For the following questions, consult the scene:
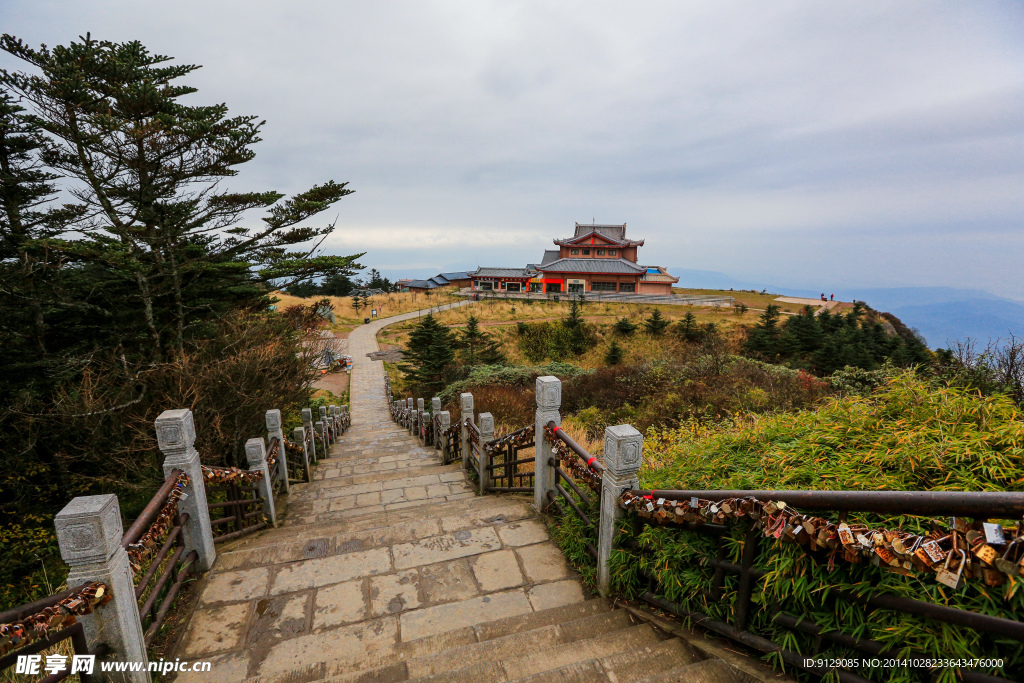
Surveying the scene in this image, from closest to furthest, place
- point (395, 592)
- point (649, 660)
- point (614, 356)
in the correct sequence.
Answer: point (649, 660), point (395, 592), point (614, 356)

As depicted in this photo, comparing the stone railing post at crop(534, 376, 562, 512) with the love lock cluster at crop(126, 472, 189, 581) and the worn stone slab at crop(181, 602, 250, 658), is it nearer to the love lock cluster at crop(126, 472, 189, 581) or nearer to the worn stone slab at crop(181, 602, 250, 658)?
the worn stone slab at crop(181, 602, 250, 658)

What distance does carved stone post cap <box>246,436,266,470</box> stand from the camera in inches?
184

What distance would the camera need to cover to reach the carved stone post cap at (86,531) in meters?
2.21

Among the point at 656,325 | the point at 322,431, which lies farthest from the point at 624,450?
the point at 656,325

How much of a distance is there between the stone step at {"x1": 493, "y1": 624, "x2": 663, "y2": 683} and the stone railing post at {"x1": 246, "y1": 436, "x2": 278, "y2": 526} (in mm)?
3525

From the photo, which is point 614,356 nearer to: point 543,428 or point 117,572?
point 543,428

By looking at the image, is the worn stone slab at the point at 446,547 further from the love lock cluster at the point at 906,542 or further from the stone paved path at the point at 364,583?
the love lock cluster at the point at 906,542

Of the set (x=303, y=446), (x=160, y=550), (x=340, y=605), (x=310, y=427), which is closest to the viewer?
(x=160, y=550)

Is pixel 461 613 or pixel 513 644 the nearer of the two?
pixel 513 644

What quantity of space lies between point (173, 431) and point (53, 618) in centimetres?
171

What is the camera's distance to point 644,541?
3047mm

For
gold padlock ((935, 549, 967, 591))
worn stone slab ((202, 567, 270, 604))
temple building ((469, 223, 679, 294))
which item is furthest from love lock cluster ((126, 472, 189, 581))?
temple building ((469, 223, 679, 294))

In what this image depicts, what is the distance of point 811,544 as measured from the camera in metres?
2.06

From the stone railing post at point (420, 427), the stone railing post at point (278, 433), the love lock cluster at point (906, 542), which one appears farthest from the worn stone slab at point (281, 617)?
the stone railing post at point (420, 427)
